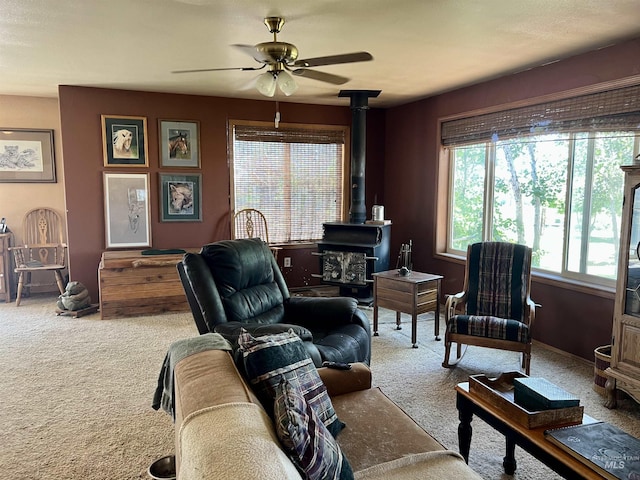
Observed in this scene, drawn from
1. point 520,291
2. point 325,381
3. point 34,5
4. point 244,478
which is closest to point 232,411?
point 244,478

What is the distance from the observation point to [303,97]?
5.41 m

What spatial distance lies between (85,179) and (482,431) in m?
4.53

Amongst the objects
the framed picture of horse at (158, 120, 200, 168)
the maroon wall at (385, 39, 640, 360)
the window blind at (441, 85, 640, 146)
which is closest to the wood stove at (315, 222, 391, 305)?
the maroon wall at (385, 39, 640, 360)

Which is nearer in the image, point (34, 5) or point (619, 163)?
point (34, 5)

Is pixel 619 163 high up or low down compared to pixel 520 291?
up

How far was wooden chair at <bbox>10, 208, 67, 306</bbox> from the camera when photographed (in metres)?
5.51

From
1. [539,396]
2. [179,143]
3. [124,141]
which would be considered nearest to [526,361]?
[539,396]

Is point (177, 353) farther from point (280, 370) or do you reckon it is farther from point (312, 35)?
point (312, 35)

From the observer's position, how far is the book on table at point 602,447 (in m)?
1.48

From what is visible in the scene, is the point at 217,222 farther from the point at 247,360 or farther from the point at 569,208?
the point at 247,360

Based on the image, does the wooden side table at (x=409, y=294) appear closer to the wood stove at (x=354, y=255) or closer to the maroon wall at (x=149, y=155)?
the wood stove at (x=354, y=255)

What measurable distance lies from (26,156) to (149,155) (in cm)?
180

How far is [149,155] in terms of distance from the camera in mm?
5090

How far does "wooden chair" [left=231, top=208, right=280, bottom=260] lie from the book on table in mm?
4166
